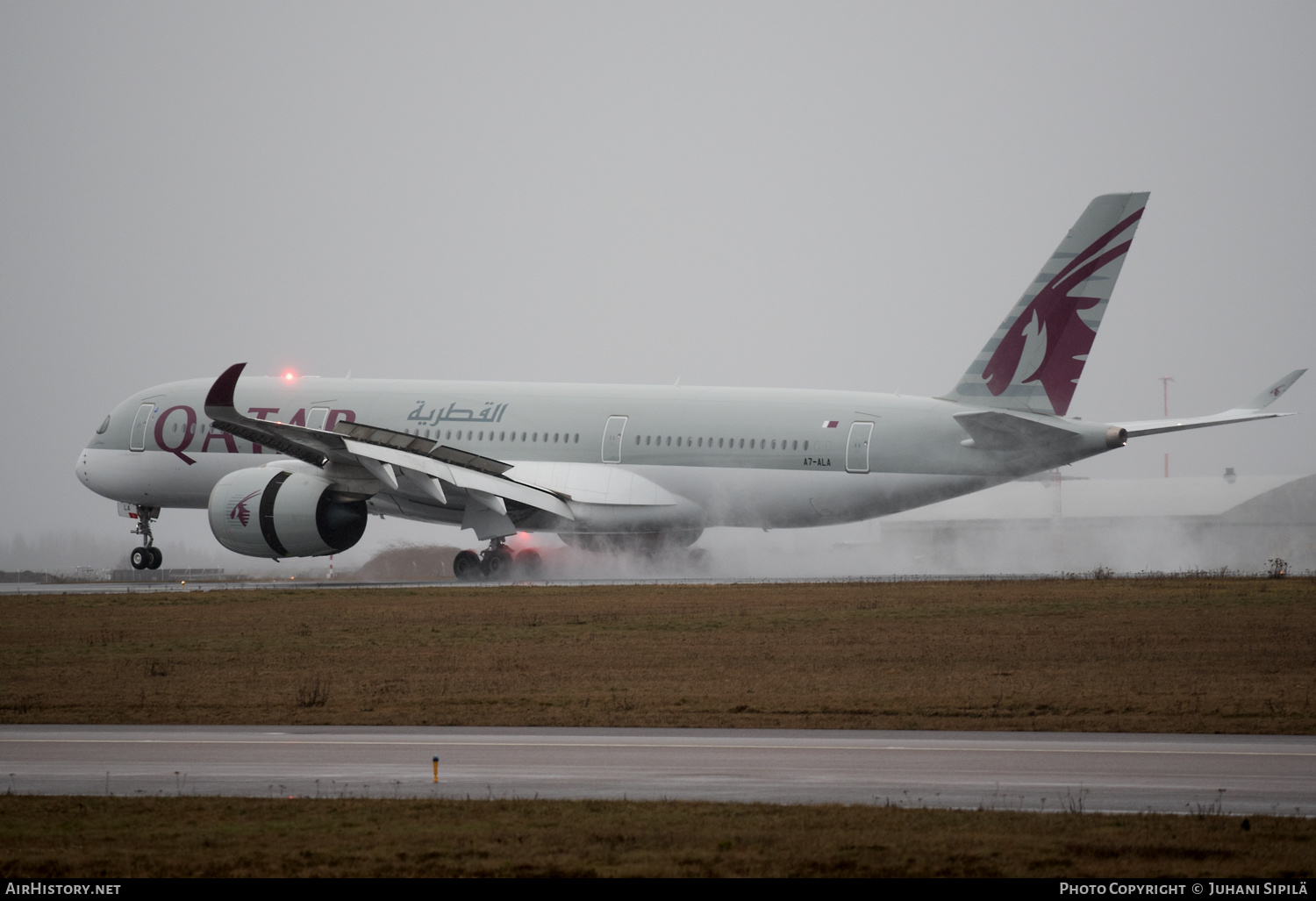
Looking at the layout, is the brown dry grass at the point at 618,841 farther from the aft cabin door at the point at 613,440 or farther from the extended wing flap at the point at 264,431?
the aft cabin door at the point at 613,440

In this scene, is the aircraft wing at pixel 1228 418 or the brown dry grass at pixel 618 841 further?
the aircraft wing at pixel 1228 418

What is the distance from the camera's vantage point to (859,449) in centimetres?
4000

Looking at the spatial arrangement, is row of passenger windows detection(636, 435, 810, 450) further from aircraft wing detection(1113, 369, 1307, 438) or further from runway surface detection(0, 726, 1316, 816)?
runway surface detection(0, 726, 1316, 816)

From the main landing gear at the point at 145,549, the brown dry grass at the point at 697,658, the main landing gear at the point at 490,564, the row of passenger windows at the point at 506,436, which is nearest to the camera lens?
the brown dry grass at the point at 697,658

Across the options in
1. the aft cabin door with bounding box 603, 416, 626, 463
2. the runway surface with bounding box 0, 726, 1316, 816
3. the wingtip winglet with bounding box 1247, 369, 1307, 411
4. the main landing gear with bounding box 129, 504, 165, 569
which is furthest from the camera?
the main landing gear with bounding box 129, 504, 165, 569

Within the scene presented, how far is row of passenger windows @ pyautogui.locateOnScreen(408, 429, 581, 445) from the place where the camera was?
143 feet

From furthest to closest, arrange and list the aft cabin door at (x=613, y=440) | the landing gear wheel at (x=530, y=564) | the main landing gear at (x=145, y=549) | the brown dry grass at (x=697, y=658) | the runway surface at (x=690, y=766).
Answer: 1. the main landing gear at (x=145, y=549)
2. the landing gear wheel at (x=530, y=564)
3. the aft cabin door at (x=613, y=440)
4. the brown dry grass at (x=697, y=658)
5. the runway surface at (x=690, y=766)

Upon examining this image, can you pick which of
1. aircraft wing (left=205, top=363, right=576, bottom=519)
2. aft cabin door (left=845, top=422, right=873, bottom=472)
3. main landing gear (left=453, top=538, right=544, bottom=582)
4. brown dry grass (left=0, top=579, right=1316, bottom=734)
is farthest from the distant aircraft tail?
main landing gear (left=453, top=538, right=544, bottom=582)

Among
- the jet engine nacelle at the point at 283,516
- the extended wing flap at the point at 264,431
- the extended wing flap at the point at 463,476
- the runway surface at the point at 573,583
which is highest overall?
the extended wing flap at the point at 264,431

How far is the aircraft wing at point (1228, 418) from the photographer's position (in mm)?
35656

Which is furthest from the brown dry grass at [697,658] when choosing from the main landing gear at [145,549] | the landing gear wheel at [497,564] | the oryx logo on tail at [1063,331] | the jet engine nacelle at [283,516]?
the main landing gear at [145,549]

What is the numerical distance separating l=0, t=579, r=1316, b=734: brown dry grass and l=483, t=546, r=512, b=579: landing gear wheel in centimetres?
575

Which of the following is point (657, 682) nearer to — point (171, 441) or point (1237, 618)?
point (1237, 618)

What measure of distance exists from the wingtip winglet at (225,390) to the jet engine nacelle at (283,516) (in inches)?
132
